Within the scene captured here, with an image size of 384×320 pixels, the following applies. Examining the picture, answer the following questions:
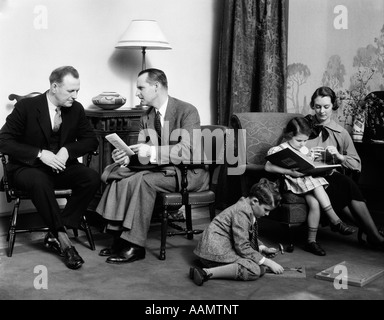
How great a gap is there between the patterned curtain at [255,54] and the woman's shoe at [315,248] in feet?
6.02

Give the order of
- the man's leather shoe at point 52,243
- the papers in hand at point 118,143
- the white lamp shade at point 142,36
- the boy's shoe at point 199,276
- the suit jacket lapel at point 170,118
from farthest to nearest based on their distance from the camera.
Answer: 1. the white lamp shade at point 142,36
2. the suit jacket lapel at point 170,118
3. the man's leather shoe at point 52,243
4. the papers in hand at point 118,143
5. the boy's shoe at point 199,276

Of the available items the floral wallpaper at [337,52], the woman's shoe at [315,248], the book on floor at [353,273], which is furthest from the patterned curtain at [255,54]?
the book on floor at [353,273]

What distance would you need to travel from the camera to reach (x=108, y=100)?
515 cm

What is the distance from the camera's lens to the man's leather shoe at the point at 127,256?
4105 mm

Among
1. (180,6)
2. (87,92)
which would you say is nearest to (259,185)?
(87,92)

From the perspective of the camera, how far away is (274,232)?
5.09 m

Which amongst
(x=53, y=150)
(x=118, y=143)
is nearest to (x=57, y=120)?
(x=53, y=150)

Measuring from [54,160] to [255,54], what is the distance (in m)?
2.60

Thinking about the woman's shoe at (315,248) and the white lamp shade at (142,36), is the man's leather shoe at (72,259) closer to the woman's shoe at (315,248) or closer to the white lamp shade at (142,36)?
the woman's shoe at (315,248)

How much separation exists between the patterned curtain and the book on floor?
2274mm

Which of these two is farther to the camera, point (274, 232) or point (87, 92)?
point (87, 92)

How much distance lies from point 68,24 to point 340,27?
2.42m
